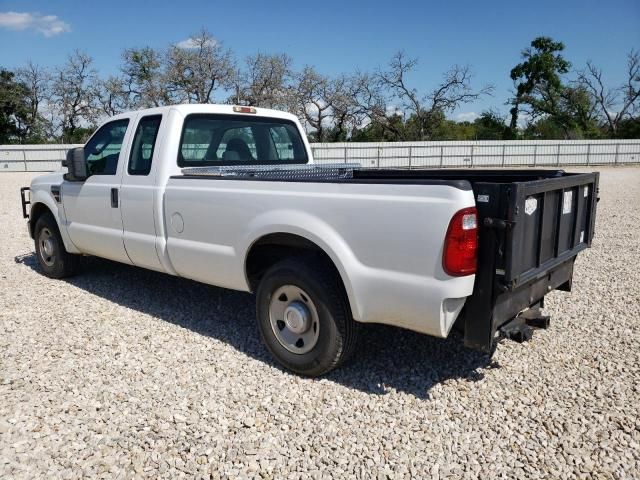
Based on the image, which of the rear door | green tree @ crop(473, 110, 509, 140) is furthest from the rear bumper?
green tree @ crop(473, 110, 509, 140)

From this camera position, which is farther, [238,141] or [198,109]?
[238,141]

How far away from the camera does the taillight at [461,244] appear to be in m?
2.87

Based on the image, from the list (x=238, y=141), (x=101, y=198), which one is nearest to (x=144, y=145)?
(x=101, y=198)

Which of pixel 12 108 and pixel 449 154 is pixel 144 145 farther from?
pixel 12 108

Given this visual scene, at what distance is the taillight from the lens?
9.42 feet

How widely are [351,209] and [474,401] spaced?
1.50 m

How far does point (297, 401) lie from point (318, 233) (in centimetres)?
112

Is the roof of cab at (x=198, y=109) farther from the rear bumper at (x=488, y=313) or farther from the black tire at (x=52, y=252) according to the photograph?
the rear bumper at (x=488, y=313)

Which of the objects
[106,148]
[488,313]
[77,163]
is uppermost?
[106,148]

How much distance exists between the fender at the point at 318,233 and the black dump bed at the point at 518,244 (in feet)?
2.33

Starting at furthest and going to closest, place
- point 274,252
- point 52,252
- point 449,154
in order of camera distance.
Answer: point 449,154 < point 52,252 < point 274,252

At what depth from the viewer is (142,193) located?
4.72 metres

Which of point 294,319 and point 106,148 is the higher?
point 106,148

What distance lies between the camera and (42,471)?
2764mm
